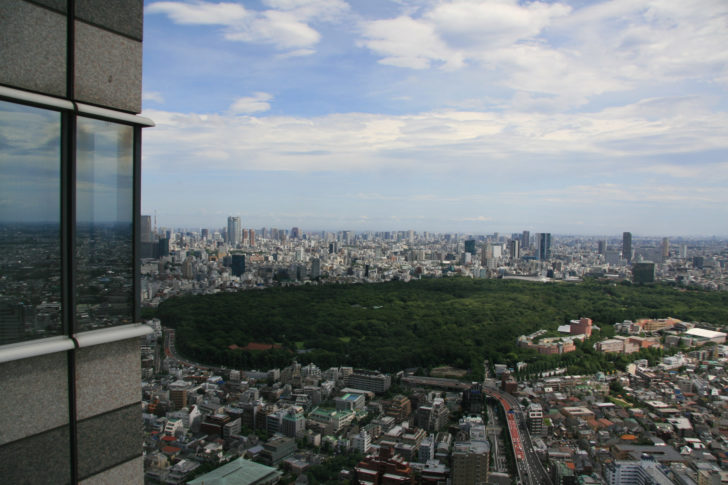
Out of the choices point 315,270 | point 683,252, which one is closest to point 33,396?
point 315,270

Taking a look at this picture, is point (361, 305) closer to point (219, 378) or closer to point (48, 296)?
point (219, 378)

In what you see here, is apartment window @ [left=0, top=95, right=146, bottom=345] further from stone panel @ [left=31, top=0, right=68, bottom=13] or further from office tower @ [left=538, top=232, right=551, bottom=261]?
office tower @ [left=538, top=232, right=551, bottom=261]

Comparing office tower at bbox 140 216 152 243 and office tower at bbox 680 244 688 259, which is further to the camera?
office tower at bbox 680 244 688 259

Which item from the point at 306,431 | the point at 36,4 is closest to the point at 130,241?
the point at 36,4

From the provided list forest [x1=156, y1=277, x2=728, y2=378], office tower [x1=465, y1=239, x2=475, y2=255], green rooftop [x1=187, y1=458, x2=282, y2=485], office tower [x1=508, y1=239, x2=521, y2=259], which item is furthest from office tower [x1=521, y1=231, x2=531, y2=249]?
green rooftop [x1=187, y1=458, x2=282, y2=485]

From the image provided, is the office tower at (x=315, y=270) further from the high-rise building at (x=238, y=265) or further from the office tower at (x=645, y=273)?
the office tower at (x=645, y=273)

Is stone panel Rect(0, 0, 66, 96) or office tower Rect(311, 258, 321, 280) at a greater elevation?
stone panel Rect(0, 0, 66, 96)

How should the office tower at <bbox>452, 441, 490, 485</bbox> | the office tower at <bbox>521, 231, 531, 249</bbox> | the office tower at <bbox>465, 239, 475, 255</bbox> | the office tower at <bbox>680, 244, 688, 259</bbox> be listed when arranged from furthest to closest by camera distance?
the office tower at <bbox>521, 231, 531, 249</bbox> < the office tower at <bbox>465, 239, 475, 255</bbox> < the office tower at <bbox>680, 244, 688, 259</bbox> < the office tower at <bbox>452, 441, 490, 485</bbox>
